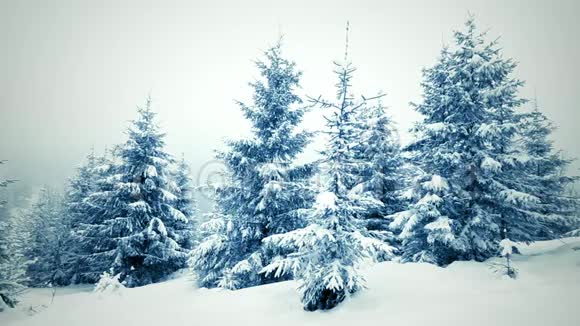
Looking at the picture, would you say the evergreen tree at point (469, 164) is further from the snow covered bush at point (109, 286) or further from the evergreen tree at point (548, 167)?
the snow covered bush at point (109, 286)

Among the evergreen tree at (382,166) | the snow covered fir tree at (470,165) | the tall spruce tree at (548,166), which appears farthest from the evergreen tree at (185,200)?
the tall spruce tree at (548,166)

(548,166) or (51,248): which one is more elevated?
(548,166)

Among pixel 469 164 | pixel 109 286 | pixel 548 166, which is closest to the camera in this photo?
pixel 469 164

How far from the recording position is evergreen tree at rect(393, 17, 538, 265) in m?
11.8

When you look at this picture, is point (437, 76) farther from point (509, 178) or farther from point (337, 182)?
point (337, 182)

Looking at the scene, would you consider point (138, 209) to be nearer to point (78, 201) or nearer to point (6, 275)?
point (6, 275)

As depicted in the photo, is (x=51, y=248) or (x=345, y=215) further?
(x=51, y=248)

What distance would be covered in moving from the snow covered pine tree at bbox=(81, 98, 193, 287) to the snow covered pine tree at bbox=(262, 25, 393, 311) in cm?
1338

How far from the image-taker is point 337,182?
27.0 feet

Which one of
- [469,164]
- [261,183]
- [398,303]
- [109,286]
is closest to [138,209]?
[109,286]

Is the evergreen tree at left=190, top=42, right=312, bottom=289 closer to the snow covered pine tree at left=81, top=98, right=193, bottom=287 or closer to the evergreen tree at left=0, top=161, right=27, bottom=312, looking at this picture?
the snow covered pine tree at left=81, top=98, right=193, bottom=287

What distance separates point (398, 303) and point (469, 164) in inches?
300

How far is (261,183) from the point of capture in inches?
523

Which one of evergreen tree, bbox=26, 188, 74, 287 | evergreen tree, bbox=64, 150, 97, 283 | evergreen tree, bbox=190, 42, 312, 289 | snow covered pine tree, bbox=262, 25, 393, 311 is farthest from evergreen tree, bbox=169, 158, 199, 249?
snow covered pine tree, bbox=262, 25, 393, 311
